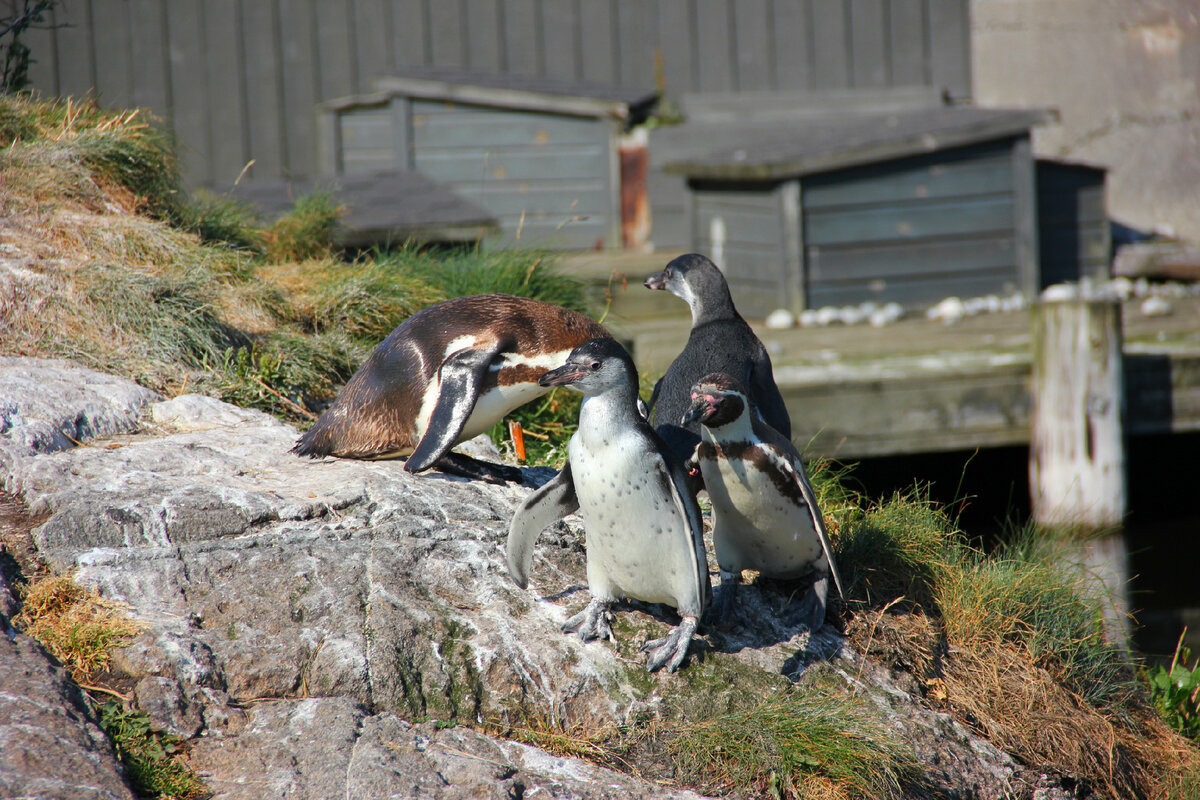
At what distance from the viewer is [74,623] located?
2.20 meters

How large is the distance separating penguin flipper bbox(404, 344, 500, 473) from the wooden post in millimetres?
3913

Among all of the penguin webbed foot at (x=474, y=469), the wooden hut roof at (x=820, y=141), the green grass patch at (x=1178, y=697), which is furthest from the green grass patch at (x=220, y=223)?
the green grass patch at (x=1178, y=697)

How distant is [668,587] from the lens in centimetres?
234

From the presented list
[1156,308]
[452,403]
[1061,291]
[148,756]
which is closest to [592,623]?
[452,403]

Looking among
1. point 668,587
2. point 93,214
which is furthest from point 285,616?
point 93,214

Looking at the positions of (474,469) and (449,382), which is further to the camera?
(474,469)

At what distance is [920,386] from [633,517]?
3785mm

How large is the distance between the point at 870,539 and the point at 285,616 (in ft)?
5.40

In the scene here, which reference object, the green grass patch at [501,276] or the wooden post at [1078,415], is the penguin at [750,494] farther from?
the wooden post at [1078,415]

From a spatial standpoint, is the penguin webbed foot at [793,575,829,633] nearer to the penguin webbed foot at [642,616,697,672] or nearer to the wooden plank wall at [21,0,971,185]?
the penguin webbed foot at [642,616,697,672]

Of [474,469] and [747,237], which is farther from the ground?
[747,237]

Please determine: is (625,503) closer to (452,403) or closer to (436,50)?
(452,403)

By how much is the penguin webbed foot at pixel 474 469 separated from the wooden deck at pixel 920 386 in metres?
2.00

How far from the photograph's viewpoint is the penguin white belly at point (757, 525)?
7.82ft
